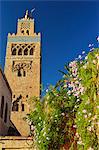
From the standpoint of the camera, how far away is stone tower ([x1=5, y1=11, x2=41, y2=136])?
33.6 m

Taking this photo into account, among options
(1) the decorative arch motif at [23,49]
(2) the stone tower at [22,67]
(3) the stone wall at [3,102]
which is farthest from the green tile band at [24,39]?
(3) the stone wall at [3,102]

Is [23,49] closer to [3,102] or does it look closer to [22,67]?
[22,67]

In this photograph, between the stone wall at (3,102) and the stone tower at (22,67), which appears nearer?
the stone wall at (3,102)

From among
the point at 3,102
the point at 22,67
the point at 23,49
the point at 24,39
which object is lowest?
the point at 3,102

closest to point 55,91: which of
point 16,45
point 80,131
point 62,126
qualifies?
point 62,126

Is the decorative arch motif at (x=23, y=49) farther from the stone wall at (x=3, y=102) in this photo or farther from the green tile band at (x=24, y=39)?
the stone wall at (x=3, y=102)

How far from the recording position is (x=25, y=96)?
3431 centimetres

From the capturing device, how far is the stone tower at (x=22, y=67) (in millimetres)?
33594

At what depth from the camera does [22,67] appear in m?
36.0

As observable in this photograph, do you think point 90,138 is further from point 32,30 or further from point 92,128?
point 32,30

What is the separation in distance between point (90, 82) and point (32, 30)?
109 ft

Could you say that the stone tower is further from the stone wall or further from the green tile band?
the stone wall

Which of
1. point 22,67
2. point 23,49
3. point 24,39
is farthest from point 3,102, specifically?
point 24,39

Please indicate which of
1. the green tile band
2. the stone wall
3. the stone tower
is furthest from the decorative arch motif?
the stone wall
